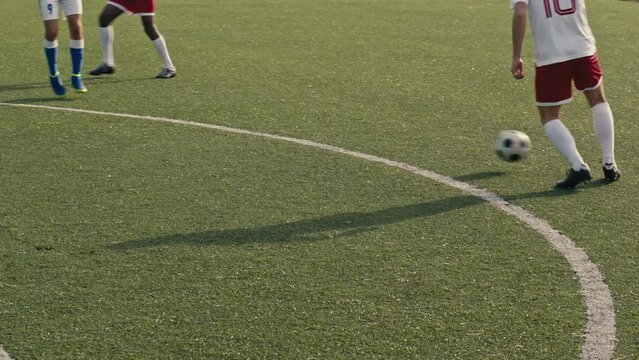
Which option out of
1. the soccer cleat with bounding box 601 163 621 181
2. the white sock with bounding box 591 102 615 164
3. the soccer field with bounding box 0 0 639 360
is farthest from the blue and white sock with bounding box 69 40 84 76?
the soccer cleat with bounding box 601 163 621 181

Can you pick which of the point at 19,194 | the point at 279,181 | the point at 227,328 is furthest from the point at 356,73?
the point at 227,328

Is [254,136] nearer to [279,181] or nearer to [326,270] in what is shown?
[279,181]

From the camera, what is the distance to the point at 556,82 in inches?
305

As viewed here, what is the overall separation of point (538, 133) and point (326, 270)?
4054 millimetres

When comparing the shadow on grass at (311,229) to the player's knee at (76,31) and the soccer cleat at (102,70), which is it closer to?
the player's knee at (76,31)

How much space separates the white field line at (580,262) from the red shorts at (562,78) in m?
0.84

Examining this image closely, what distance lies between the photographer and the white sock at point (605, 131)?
779 centimetres

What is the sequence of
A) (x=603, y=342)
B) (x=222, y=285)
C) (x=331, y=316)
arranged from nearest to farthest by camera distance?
(x=603, y=342) < (x=331, y=316) < (x=222, y=285)

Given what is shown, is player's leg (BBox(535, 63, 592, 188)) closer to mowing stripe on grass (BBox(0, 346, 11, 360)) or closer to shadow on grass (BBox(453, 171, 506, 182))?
shadow on grass (BBox(453, 171, 506, 182))

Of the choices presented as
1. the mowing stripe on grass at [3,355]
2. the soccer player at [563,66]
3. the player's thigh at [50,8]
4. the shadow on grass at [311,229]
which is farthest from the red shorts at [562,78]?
the player's thigh at [50,8]

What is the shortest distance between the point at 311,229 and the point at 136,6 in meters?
6.26

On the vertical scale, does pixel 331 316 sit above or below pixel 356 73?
above

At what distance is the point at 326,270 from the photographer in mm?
5977

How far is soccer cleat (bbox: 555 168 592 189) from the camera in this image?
7.56 m
